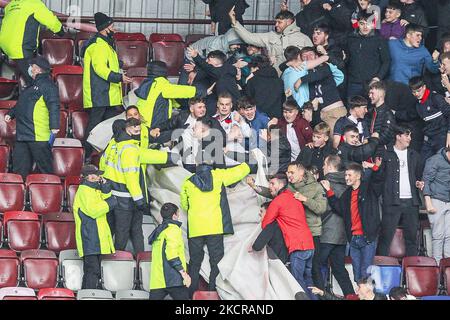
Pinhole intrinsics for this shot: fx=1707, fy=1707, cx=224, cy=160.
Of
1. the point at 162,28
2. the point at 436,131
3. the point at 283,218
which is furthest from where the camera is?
the point at 162,28

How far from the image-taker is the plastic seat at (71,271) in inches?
659

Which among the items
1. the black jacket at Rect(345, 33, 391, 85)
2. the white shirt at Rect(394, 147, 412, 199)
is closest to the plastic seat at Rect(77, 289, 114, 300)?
the white shirt at Rect(394, 147, 412, 199)

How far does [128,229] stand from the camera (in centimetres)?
1695

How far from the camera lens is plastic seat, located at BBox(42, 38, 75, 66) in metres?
19.8

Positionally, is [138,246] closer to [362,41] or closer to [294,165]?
[294,165]

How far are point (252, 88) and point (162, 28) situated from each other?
9.99ft

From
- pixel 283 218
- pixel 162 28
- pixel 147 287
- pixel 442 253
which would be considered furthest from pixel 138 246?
pixel 162 28

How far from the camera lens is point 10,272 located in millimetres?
16625

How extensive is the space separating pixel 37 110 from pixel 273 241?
3.10m

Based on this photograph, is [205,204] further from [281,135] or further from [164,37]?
[164,37]

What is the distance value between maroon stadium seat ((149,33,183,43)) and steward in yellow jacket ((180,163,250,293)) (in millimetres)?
3755

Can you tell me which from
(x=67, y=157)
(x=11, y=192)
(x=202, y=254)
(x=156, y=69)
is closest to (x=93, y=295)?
(x=202, y=254)

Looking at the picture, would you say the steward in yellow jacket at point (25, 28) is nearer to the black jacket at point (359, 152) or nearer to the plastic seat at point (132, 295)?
the plastic seat at point (132, 295)

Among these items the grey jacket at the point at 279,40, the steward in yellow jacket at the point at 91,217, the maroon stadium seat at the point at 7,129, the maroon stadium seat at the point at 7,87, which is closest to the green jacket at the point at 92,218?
the steward in yellow jacket at the point at 91,217
